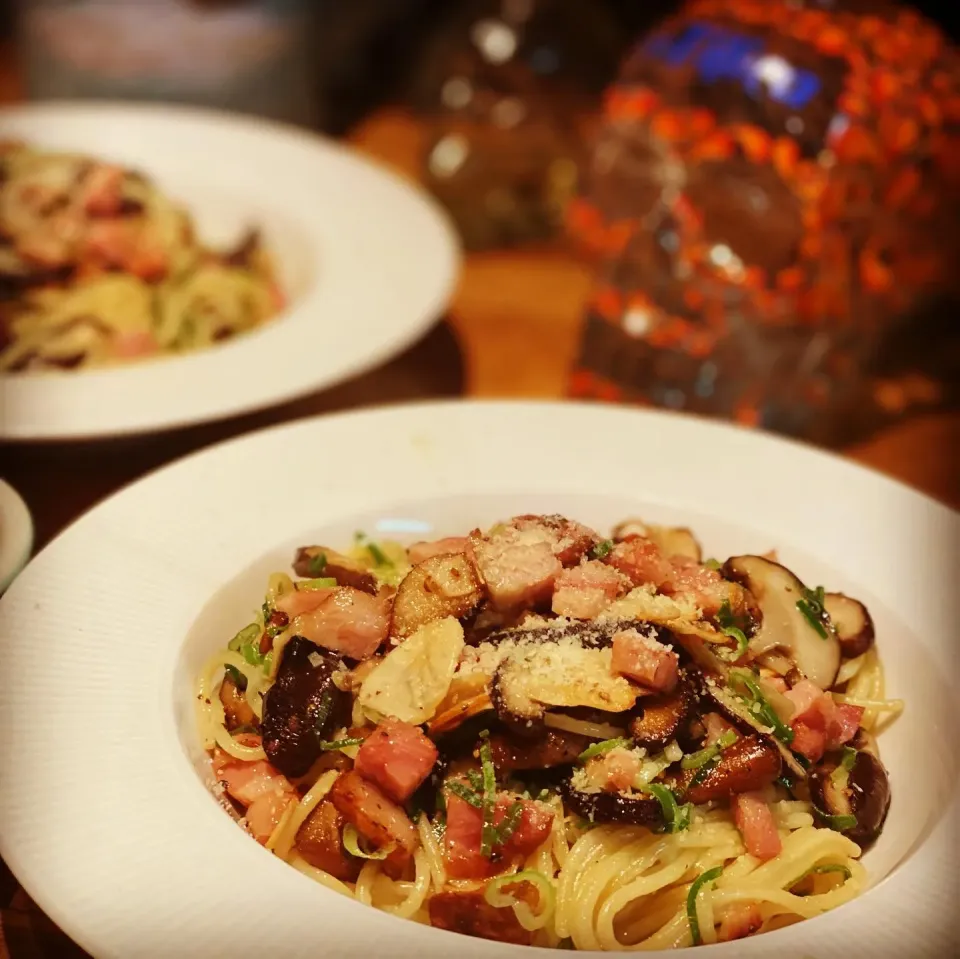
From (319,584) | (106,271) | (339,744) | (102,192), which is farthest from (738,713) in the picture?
(102,192)

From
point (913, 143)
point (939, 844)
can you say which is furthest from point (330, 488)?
point (913, 143)

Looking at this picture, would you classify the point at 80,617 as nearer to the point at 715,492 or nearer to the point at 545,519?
the point at 545,519

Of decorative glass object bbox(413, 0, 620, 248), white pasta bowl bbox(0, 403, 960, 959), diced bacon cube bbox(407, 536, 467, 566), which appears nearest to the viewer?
white pasta bowl bbox(0, 403, 960, 959)

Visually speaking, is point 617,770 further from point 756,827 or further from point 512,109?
point 512,109

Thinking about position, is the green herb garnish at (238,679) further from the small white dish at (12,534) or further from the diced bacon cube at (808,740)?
the diced bacon cube at (808,740)

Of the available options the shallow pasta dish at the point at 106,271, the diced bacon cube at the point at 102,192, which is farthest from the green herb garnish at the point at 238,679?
the diced bacon cube at the point at 102,192

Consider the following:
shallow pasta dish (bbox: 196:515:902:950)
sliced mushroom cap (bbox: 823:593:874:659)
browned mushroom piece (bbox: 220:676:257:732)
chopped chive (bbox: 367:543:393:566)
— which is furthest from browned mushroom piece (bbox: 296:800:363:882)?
sliced mushroom cap (bbox: 823:593:874:659)

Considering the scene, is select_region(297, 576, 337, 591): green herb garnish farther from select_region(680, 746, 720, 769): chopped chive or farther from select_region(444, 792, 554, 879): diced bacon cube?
select_region(680, 746, 720, 769): chopped chive
